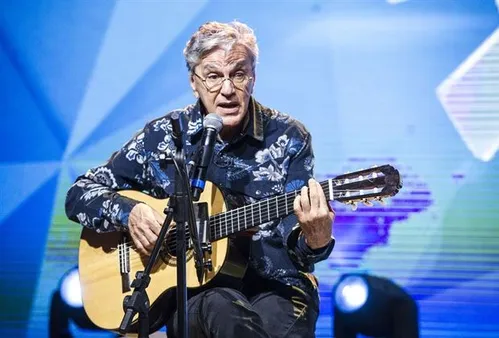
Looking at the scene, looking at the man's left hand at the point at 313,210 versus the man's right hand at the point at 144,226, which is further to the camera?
the man's right hand at the point at 144,226

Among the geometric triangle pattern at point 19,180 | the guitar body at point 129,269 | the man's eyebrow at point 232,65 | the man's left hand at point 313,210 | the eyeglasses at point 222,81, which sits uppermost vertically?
the man's eyebrow at point 232,65

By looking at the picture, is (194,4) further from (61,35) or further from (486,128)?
(486,128)

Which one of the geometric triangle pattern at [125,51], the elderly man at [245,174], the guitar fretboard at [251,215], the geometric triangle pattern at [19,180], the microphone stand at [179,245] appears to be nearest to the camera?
the microphone stand at [179,245]

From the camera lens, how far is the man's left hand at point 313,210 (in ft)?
8.01

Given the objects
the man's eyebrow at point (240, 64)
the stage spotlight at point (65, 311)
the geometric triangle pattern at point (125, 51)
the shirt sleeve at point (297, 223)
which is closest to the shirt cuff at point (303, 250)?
the shirt sleeve at point (297, 223)

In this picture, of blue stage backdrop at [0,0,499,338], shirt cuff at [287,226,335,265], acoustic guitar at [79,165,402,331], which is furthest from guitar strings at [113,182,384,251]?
blue stage backdrop at [0,0,499,338]

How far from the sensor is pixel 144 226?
2.70 metres

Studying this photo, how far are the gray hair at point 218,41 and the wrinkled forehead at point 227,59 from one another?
0.04ft

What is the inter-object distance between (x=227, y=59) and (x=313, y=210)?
63 centimetres

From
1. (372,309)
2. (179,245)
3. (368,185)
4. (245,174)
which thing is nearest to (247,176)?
(245,174)

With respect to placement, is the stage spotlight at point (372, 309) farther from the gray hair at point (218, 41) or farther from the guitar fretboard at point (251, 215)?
the gray hair at point (218, 41)

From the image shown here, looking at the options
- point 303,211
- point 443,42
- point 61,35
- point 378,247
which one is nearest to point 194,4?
point 61,35

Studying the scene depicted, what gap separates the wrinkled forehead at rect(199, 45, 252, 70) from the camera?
277 centimetres

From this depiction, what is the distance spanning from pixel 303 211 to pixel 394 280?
3.68ft
